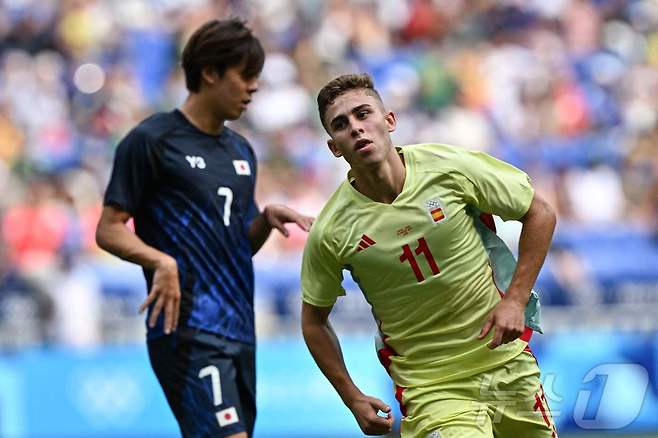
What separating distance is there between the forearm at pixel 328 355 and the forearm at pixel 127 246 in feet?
2.74

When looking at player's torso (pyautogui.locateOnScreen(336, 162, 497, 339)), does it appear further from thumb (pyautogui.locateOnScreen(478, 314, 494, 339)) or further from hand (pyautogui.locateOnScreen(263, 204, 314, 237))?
hand (pyautogui.locateOnScreen(263, 204, 314, 237))

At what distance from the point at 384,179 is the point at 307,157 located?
1005 cm

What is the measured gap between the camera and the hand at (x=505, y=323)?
4906 millimetres

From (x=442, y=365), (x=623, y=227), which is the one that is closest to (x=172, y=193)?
(x=442, y=365)

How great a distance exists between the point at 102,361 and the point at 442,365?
302 inches

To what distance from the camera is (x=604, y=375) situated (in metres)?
6.43

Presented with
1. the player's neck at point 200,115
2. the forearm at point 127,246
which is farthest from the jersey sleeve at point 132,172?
the player's neck at point 200,115

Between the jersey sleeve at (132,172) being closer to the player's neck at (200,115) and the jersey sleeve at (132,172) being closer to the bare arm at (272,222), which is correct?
the player's neck at (200,115)

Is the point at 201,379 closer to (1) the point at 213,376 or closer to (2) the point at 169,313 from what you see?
(1) the point at 213,376

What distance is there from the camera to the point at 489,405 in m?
5.19

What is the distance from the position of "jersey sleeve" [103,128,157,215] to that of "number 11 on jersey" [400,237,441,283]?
4.79 feet

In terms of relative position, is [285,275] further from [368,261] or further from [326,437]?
[368,261]

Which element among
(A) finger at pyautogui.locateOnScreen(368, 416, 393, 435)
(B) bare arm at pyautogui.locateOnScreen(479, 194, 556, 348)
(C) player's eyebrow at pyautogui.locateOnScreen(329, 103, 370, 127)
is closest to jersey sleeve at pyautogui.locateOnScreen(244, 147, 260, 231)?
(C) player's eyebrow at pyautogui.locateOnScreen(329, 103, 370, 127)

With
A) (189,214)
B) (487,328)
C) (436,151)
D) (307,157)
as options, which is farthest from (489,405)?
(307,157)
